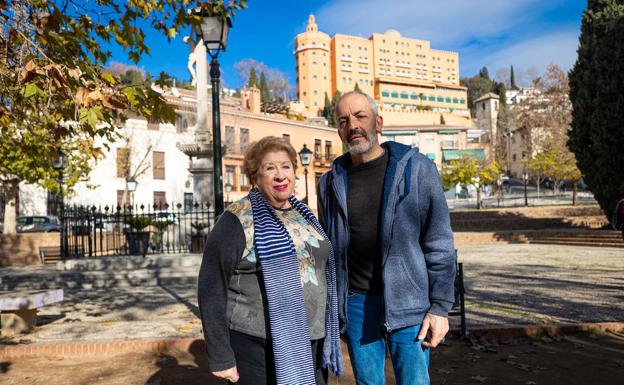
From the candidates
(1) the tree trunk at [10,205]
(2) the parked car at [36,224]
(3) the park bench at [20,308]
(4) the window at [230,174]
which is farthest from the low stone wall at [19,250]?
(4) the window at [230,174]

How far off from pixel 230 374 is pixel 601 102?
76.3 feet

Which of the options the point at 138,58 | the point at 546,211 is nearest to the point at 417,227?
the point at 138,58

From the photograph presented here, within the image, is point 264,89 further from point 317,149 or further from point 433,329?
point 433,329

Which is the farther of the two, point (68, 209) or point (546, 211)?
point (546, 211)

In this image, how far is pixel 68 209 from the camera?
1341 cm

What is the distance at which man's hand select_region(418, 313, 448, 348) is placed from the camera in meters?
2.32

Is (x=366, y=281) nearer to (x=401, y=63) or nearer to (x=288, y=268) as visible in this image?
(x=288, y=268)

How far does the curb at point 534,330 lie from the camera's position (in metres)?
5.47

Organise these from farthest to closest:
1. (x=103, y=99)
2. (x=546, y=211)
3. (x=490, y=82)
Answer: (x=490, y=82)
(x=546, y=211)
(x=103, y=99)

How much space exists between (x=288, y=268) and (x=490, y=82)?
4806 inches

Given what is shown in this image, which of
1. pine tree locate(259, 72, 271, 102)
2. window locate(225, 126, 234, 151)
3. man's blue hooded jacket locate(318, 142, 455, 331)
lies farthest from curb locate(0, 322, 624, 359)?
pine tree locate(259, 72, 271, 102)

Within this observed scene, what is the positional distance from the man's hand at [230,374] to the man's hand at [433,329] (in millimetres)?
913

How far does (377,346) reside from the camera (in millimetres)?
2512

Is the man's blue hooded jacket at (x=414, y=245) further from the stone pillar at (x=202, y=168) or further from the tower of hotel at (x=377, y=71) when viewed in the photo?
the tower of hotel at (x=377, y=71)
